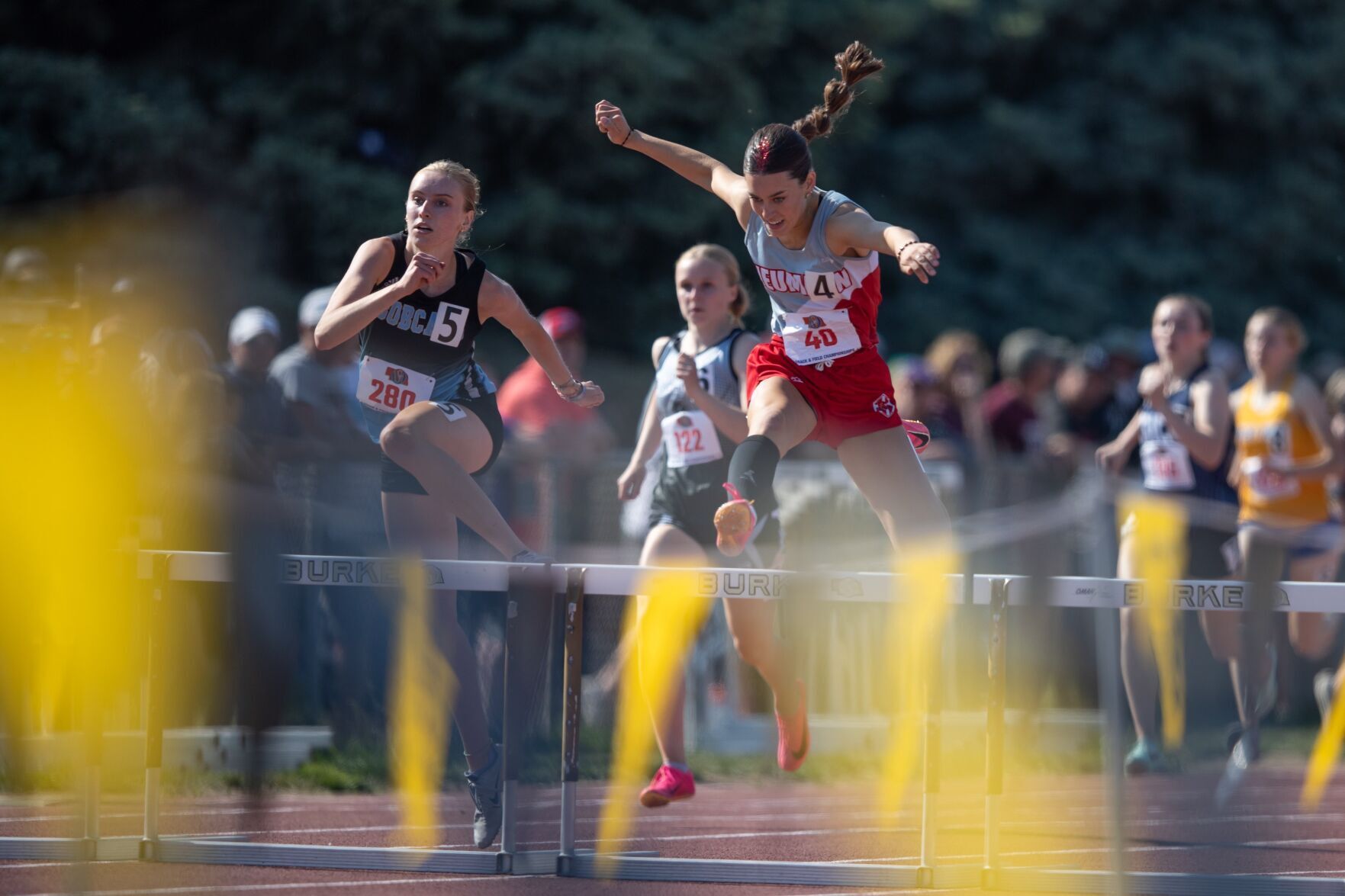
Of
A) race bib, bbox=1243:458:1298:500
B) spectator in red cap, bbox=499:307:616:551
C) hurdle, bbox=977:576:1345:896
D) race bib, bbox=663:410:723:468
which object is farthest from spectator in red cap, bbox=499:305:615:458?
hurdle, bbox=977:576:1345:896

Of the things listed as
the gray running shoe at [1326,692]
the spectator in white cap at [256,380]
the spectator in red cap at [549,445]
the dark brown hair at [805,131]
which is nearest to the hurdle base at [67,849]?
the dark brown hair at [805,131]

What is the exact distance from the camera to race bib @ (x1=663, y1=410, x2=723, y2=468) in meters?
6.68

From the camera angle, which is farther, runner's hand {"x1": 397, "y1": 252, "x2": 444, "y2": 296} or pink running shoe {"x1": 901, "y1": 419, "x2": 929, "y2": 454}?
pink running shoe {"x1": 901, "y1": 419, "x2": 929, "y2": 454}

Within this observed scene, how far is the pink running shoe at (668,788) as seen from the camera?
255 inches

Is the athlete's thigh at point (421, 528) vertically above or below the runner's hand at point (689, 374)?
below

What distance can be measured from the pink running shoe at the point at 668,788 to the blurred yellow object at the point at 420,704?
76 cm

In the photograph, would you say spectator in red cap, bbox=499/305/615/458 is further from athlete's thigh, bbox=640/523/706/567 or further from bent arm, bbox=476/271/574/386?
bent arm, bbox=476/271/574/386

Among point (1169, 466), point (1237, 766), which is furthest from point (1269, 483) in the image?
point (1237, 766)

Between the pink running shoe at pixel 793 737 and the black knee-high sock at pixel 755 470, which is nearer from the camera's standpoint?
the black knee-high sock at pixel 755 470

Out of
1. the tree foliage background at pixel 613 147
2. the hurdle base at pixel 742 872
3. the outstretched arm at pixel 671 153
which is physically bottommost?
the hurdle base at pixel 742 872

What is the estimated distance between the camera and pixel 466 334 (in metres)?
5.86

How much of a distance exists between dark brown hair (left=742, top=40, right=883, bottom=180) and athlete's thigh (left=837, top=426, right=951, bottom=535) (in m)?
0.87

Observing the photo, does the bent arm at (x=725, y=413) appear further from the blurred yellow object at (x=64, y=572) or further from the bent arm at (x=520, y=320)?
the blurred yellow object at (x=64, y=572)

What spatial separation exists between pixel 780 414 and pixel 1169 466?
3.01m
